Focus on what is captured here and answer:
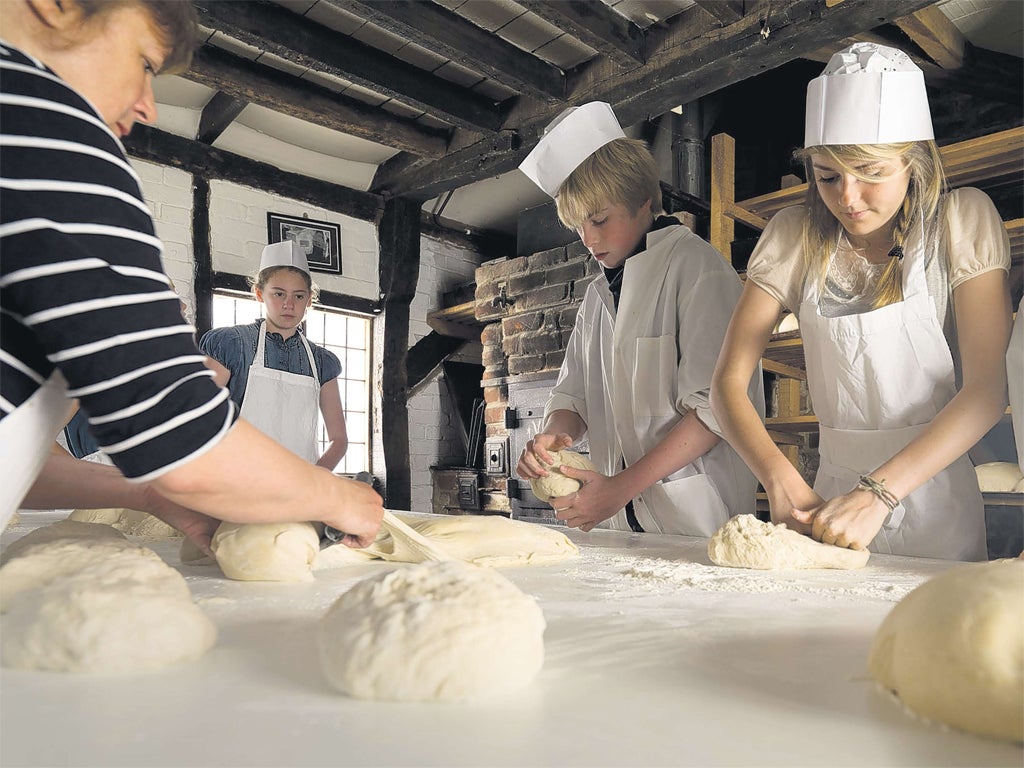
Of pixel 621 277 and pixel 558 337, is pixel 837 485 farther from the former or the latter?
pixel 558 337

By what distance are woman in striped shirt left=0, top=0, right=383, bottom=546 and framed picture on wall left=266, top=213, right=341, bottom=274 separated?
3786mm

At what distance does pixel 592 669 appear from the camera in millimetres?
613

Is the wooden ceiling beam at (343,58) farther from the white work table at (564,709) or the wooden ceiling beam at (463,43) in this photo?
the white work table at (564,709)

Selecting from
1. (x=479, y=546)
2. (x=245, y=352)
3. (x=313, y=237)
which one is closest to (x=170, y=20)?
(x=479, y=546)

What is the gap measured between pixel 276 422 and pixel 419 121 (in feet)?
6.29

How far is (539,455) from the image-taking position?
1.77 meters

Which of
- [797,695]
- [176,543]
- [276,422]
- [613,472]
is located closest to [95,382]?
[797,695]

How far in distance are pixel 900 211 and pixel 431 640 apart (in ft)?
4.29

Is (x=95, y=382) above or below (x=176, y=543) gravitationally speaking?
above

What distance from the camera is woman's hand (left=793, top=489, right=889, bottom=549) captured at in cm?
121

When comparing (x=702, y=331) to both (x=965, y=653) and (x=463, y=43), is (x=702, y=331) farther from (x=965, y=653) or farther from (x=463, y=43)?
(x=463, y=43)

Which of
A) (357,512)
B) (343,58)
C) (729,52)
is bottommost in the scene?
(357,512)

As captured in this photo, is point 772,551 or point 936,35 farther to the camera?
point 936,35

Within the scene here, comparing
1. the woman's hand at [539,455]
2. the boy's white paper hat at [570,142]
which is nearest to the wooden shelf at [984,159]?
the boy's white paper hat at [570,142]
